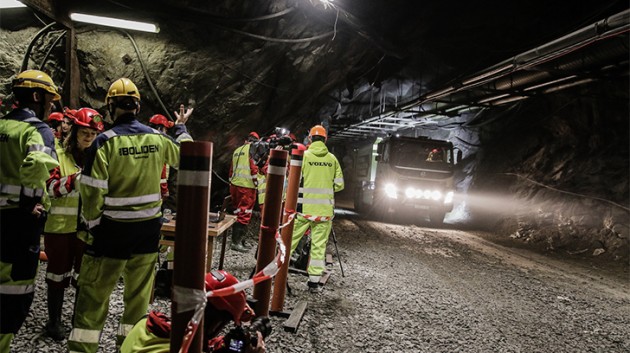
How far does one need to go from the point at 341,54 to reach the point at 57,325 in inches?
396

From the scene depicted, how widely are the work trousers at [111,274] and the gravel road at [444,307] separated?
32.3 inches

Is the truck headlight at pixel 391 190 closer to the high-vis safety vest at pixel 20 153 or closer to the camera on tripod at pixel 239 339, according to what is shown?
the high-vis safety vest at pixel 20 153

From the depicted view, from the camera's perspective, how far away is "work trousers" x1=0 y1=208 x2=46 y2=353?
95.2 inches

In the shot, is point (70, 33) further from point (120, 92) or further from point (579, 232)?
point (579, 232)

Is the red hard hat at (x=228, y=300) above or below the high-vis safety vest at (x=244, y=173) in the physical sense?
below

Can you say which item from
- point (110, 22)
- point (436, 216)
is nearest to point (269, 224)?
point (110, 22)

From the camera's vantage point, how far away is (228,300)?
1524 millimetres

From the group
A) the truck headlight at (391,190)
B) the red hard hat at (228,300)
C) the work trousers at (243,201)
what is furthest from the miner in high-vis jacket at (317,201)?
the truck headlight at (391,190)

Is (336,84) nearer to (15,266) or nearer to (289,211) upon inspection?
(289,211)

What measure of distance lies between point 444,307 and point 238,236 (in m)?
4.01

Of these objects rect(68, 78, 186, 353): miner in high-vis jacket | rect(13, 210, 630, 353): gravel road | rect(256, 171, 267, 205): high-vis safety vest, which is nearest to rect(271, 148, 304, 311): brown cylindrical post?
rect(13, 210, 630, 353): gravel road

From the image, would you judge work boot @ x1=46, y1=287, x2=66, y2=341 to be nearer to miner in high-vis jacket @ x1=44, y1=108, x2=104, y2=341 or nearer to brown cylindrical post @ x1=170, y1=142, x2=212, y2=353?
miner in high-vis jacket @ x1=44, y1=108, x2=104, y2=341

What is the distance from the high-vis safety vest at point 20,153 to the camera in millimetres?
2453

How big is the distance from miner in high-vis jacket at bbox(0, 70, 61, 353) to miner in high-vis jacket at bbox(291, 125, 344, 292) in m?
3.00
